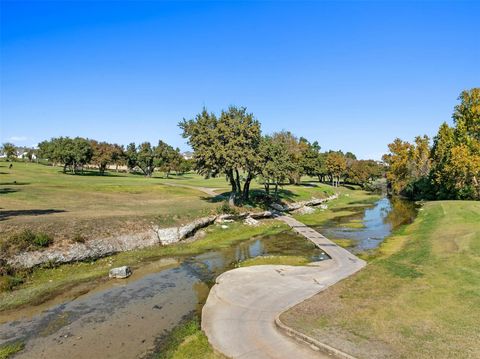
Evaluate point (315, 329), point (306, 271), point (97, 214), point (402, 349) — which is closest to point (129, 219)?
point (97, 214)

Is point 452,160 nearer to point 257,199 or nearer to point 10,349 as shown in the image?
point 257,199

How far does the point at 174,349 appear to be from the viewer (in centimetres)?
1680

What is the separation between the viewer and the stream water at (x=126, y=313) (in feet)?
56.5

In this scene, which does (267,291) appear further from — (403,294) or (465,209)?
Result: (465,209)

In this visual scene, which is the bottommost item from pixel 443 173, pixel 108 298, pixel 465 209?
pixel 108 298

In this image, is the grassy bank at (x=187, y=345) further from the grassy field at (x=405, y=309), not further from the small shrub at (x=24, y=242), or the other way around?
the small shrub at (x=24, y=242)

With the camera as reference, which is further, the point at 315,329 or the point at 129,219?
the point at 129,219

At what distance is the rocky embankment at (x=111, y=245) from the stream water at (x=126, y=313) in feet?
15.5

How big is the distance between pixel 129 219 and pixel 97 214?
4075 mm

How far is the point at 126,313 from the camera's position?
21.2m

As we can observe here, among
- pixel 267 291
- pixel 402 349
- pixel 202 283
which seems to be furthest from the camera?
pixel 202 283

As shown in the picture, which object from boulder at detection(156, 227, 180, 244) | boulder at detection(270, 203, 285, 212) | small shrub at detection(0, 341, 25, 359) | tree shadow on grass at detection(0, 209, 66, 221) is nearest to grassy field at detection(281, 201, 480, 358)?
small shrub at detection(0, 341, 25, 359)

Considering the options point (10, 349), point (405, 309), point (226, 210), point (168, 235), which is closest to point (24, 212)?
point (168, 235)

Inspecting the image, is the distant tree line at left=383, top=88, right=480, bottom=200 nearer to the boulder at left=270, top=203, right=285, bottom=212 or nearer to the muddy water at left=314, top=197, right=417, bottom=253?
the muddy water at left=314, top=197, right=417, bottom=253
